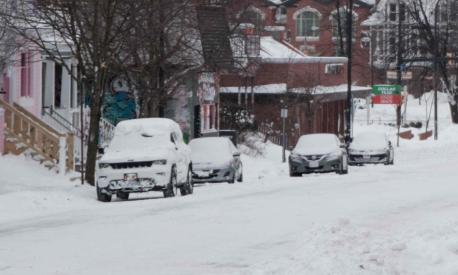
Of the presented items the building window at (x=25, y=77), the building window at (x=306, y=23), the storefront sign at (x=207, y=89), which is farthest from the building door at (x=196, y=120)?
the building window at (x=306, y=23)

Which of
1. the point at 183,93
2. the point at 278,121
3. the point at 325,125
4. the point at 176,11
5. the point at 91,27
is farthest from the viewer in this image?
the point at 325,125

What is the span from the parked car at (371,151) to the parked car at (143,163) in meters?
21.9

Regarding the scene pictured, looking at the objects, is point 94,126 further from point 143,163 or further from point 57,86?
point 57,86

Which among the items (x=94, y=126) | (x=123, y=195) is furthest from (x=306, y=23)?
(x=123, y=195)

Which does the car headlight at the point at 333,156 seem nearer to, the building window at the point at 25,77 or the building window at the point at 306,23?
the building window at the point at 25,77

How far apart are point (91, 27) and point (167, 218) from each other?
11.7m

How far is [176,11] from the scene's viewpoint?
3609cm

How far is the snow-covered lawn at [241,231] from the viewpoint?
13.4m

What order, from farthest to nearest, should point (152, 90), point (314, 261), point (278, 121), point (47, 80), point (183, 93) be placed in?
point (278, 121)
point (183, 93)
point (47, 80)
point (152, 90)
point (314, 261)

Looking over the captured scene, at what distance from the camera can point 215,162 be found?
118ft

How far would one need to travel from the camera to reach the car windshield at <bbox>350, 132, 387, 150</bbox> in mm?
50906

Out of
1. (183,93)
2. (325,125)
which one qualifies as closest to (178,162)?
(183,93)

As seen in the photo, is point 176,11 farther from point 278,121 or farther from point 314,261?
point 278,121

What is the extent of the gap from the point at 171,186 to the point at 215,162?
323 inches
